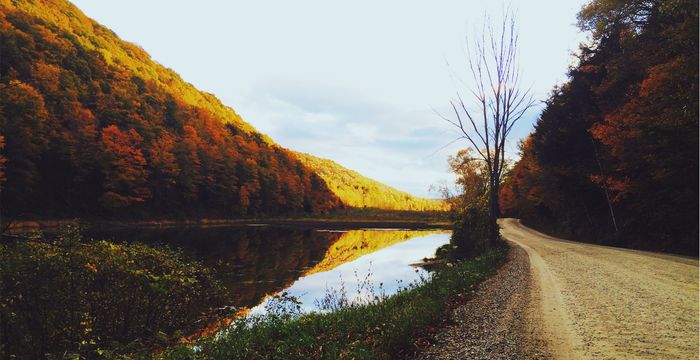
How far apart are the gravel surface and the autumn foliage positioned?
4796 cm

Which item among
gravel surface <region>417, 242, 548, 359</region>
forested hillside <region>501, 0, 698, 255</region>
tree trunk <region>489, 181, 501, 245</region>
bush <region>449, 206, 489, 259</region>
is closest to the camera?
gravel surface <region>417, 242, 548, 359</region>

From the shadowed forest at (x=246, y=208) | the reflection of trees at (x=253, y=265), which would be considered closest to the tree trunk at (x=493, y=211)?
the shadowed forest at (x=246, y=208)

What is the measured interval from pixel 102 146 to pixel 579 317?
69353 mm

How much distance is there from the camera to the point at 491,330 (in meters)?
7.61

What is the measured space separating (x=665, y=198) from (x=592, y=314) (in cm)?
2003

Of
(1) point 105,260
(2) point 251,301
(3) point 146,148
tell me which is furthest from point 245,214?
(1) point 105,260

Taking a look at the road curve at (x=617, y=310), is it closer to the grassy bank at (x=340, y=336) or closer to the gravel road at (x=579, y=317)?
the gravel road at (x=579, y=317)

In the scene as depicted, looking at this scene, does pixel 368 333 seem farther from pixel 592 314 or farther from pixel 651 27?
pixel 651 27

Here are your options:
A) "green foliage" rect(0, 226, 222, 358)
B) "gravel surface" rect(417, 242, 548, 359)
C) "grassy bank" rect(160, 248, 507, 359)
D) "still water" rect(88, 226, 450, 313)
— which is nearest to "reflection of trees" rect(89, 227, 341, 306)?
"still water" rect(88, 226, 450, 313)

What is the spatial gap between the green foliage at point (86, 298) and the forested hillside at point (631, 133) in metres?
21.2

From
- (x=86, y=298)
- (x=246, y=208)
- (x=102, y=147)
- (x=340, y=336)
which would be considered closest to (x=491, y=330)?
(x=340, y=336)

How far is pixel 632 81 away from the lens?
82.8ft

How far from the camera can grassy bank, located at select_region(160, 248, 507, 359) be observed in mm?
6586

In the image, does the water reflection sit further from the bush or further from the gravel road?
the gravel road
